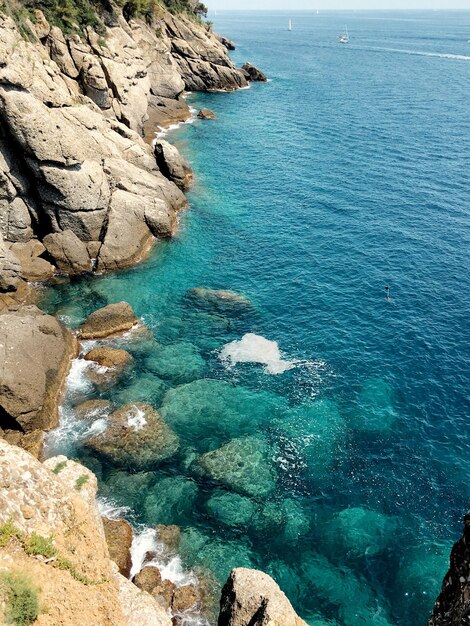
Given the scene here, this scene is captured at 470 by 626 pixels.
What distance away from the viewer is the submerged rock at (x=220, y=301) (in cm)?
5100

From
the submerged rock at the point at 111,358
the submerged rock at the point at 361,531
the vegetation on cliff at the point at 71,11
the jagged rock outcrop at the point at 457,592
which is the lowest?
the submerged rock at the point at 361,531

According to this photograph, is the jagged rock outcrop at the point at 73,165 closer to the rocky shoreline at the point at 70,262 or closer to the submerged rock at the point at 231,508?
the rocky shoreline at the point at 70,262

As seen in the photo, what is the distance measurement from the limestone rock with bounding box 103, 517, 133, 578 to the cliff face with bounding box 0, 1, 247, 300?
27.5 metres

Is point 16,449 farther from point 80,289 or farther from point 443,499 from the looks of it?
point 80,289

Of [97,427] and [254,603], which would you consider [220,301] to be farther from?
[254,603]

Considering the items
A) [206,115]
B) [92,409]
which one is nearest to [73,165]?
[92,409]

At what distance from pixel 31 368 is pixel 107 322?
33.1ft

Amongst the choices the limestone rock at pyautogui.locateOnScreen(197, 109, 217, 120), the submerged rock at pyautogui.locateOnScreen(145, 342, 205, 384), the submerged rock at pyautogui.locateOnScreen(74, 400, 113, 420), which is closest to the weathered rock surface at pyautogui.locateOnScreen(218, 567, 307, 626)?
the submerged rock at pyautogui.locateOnScreen(74, 400, 113, 420)

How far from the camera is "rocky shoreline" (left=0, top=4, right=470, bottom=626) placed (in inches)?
732

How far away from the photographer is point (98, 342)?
45.6 m

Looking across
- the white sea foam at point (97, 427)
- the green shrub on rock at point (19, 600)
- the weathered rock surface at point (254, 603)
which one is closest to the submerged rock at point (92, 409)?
the white sea foam at point (97, 427)

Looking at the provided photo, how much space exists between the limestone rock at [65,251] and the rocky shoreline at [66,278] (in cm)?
11

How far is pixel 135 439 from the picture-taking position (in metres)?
36.2

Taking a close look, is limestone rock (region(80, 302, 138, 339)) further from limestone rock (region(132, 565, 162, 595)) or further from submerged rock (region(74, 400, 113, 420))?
limestone rock (region(132, 565, 162, 595))
